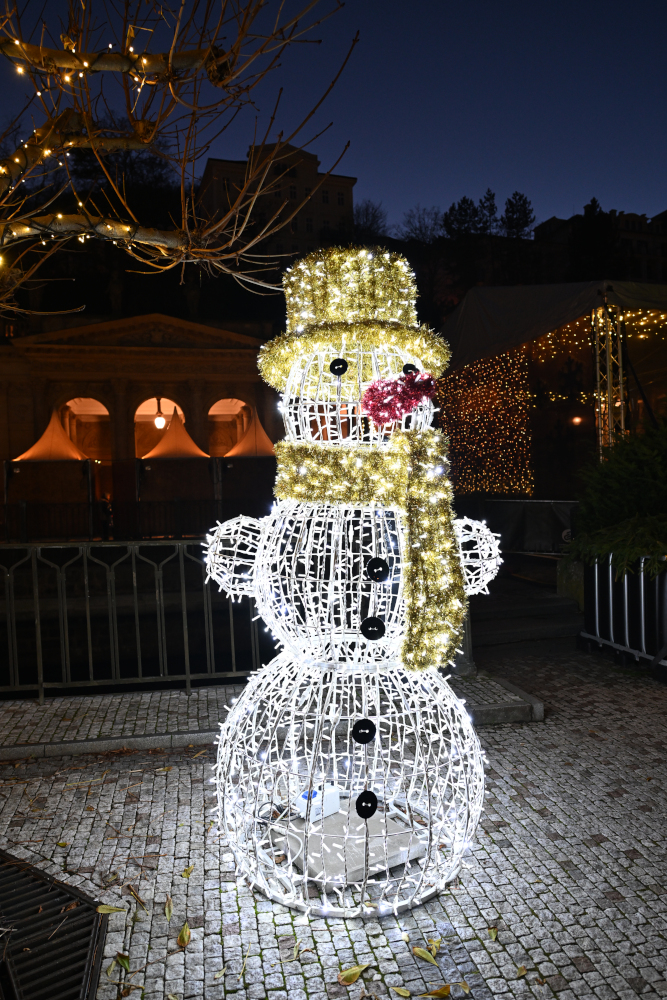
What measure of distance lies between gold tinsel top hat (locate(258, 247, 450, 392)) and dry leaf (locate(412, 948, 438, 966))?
256cm

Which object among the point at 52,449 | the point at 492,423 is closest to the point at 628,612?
the point at 492,423

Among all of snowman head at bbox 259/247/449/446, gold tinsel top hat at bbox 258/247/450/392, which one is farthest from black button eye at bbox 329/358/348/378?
gold tinsel top hat at bbox 258/247/450/392

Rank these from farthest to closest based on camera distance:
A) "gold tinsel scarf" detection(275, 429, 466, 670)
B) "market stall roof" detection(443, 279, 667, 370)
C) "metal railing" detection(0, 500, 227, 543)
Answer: "metal railing" detection(0, 500, 227, 543)
"market stall roof" detection(443, 279, 667, 370)
"gold tinsel scarf" detection(275, 429, 466, 670)

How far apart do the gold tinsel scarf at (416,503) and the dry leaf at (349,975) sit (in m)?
1.22

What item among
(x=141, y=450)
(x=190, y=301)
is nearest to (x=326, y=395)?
(x=141, y=450)

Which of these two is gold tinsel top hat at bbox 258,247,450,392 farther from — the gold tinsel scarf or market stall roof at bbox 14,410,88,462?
market stall roof at bbox 14,410,88,462

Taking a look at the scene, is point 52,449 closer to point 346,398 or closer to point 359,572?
point 346,398

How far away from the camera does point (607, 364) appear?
10.2 meters

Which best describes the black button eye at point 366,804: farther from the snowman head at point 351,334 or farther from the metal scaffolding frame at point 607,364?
the metal scaffolding frame at point 607,364

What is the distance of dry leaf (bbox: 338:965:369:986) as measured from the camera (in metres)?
2.53

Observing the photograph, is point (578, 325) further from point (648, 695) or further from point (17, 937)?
point (17, 937)

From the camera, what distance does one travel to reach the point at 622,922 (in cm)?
284

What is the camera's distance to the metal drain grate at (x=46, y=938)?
8.37 ft

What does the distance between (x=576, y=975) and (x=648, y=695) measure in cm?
382
